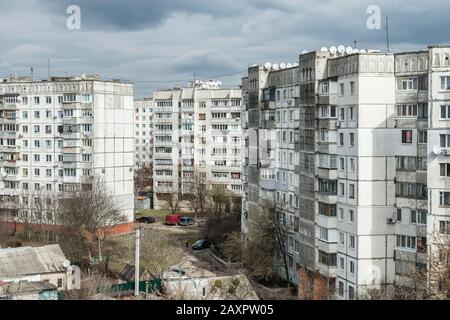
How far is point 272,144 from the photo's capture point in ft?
131

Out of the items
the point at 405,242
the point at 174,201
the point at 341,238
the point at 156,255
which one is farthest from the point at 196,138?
the point at 405,242

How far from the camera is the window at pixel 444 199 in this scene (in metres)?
28.1

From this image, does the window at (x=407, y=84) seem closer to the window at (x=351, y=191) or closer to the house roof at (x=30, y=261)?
the window at (x=351, y=191)

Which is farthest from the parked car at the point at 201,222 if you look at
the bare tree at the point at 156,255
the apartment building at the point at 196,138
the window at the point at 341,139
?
the window at the point at 341,139

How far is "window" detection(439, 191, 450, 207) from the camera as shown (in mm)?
28125

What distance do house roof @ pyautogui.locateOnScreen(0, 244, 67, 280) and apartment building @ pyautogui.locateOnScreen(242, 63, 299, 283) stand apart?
11945 millimetres

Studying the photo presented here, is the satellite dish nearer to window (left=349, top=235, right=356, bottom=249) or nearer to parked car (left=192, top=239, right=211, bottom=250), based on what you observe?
window (left=349, top=235, right=356, bottom=249)

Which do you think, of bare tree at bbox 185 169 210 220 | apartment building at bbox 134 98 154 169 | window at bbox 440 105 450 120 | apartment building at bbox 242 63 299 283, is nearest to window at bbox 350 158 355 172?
window at bbox 440 105 450 120

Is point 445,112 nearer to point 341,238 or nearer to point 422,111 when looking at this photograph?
point 422,111

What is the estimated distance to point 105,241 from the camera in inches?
1828

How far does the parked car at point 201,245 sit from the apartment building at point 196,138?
17.1 metres
